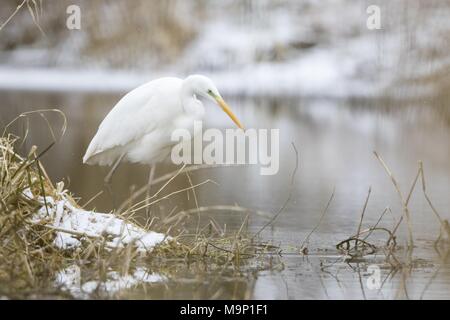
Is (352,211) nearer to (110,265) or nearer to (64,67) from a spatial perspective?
(110,265)

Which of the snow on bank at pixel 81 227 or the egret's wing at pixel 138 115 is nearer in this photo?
the snow on bank at pixel 81 227

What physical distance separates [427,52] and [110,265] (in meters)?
11.2

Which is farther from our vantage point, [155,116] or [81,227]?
[155,116]

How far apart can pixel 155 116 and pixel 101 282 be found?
2023 millimetres

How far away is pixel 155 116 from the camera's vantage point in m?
6.04

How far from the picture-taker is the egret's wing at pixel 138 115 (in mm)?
6023

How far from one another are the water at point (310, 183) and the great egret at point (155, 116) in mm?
449

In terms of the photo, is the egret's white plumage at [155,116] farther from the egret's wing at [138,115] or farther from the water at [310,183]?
the water at [310,183]

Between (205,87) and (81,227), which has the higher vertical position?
(205,87)

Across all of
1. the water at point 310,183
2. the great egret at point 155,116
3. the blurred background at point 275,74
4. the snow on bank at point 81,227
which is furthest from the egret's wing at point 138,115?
the blurred background at point 275,74
